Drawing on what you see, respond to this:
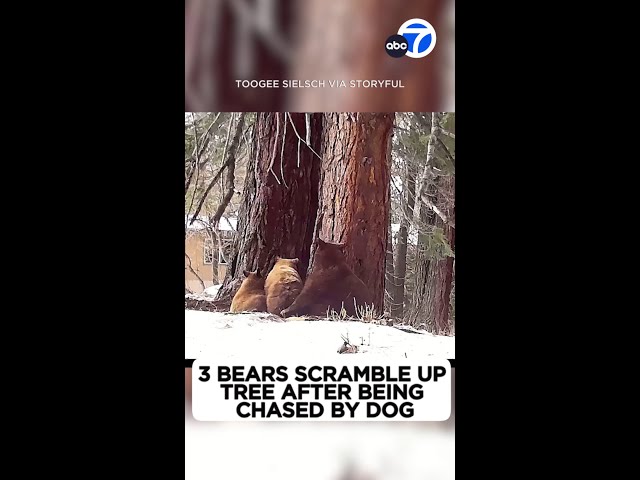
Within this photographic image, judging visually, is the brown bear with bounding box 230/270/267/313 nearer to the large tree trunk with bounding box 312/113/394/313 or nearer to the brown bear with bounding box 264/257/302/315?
the brown bear with bounding box 264/257/302/315

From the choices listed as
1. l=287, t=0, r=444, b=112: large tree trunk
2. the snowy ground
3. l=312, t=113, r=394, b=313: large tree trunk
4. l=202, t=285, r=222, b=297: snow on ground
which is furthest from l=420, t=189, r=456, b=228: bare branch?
l=202, t=285, r=222, b=297: snow on ground

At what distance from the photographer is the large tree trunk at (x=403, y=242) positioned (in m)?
3.14

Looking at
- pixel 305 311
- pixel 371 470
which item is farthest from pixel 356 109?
pixel 371 470

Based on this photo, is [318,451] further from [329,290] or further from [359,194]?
[359,194]

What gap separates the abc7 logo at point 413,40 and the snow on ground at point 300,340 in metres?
1.00

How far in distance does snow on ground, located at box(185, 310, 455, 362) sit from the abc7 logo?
1004 millimetres

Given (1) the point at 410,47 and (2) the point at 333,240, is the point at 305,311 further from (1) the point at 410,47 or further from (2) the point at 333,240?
(1) the point at 410,47

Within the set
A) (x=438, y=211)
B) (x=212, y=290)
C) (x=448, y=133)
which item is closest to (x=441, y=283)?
(x=438, y=211)

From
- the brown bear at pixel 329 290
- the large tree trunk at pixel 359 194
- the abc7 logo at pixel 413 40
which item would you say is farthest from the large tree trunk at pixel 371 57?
the brown bear at pixel 329 290

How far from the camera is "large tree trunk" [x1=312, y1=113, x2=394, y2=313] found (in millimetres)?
3168

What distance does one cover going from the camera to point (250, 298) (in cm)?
316

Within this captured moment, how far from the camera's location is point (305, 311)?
10.3 ft

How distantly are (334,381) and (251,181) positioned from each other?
0.81 meters

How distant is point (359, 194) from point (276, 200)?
0.32 meters
